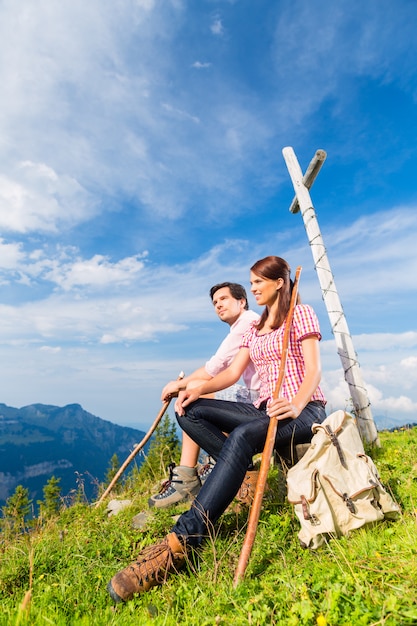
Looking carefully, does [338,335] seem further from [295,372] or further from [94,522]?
[94,522]

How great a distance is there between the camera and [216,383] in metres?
5.02

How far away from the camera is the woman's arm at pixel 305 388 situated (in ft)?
12.8

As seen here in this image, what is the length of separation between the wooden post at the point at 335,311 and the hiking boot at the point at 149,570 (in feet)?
15.9

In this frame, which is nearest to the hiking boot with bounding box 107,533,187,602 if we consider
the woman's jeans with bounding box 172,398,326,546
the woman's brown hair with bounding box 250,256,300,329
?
the woman's jeans with bounding box 172,398,326,546

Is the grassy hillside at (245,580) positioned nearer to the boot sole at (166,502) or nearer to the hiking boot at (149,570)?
the hiking boot at (149,570)

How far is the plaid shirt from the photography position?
175 inches

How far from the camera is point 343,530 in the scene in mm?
3422

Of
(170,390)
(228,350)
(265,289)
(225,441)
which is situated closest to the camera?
(225,441)

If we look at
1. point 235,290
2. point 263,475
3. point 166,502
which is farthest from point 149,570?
point 235,290

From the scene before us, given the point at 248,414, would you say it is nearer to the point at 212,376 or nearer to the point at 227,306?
the point at 212,376

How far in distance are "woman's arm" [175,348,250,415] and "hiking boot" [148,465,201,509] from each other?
1302 millimetres

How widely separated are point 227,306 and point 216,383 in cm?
179

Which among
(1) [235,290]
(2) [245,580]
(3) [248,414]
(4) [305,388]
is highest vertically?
(1) [235,290]

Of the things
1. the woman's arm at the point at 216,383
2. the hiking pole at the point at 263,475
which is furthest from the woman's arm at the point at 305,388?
the woman's arm at the point at 216,383
